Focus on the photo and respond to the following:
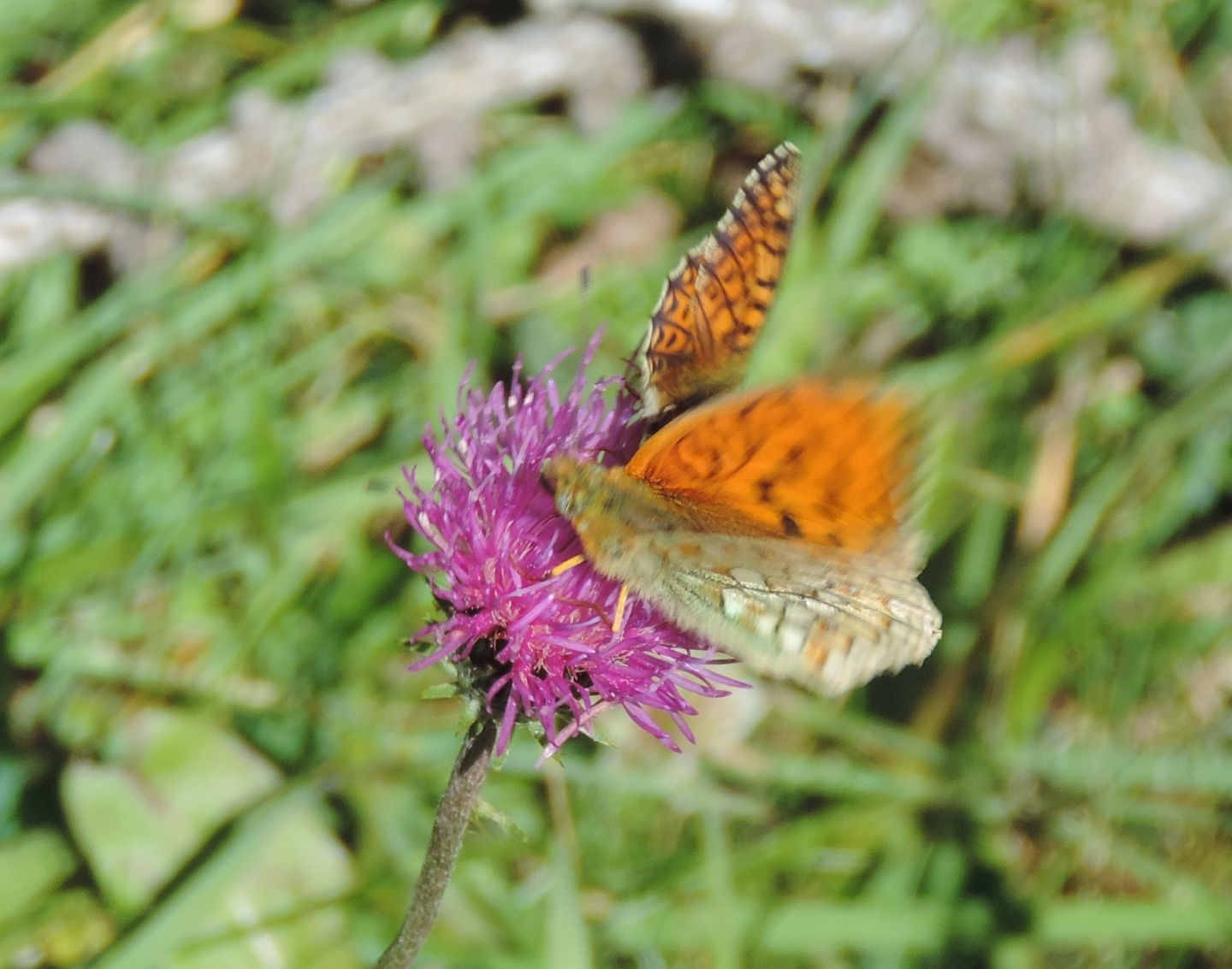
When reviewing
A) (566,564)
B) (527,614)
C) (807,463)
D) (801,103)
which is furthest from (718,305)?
(801,103)

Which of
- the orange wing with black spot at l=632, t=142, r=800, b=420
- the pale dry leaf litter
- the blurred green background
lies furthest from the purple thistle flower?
the pale dry leaf litter

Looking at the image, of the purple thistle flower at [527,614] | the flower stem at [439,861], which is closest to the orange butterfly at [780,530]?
the purple thistle flower at [527,614]

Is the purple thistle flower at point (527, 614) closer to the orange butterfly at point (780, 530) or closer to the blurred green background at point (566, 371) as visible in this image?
the orange butterfly at point (780, 530)

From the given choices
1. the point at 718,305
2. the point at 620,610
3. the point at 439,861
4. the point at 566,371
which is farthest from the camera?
the point at 566,371

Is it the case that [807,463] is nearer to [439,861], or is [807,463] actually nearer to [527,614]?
[527,614]

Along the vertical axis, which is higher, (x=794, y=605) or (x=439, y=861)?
(x=794, y=605)

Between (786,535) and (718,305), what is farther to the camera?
(718,305)
